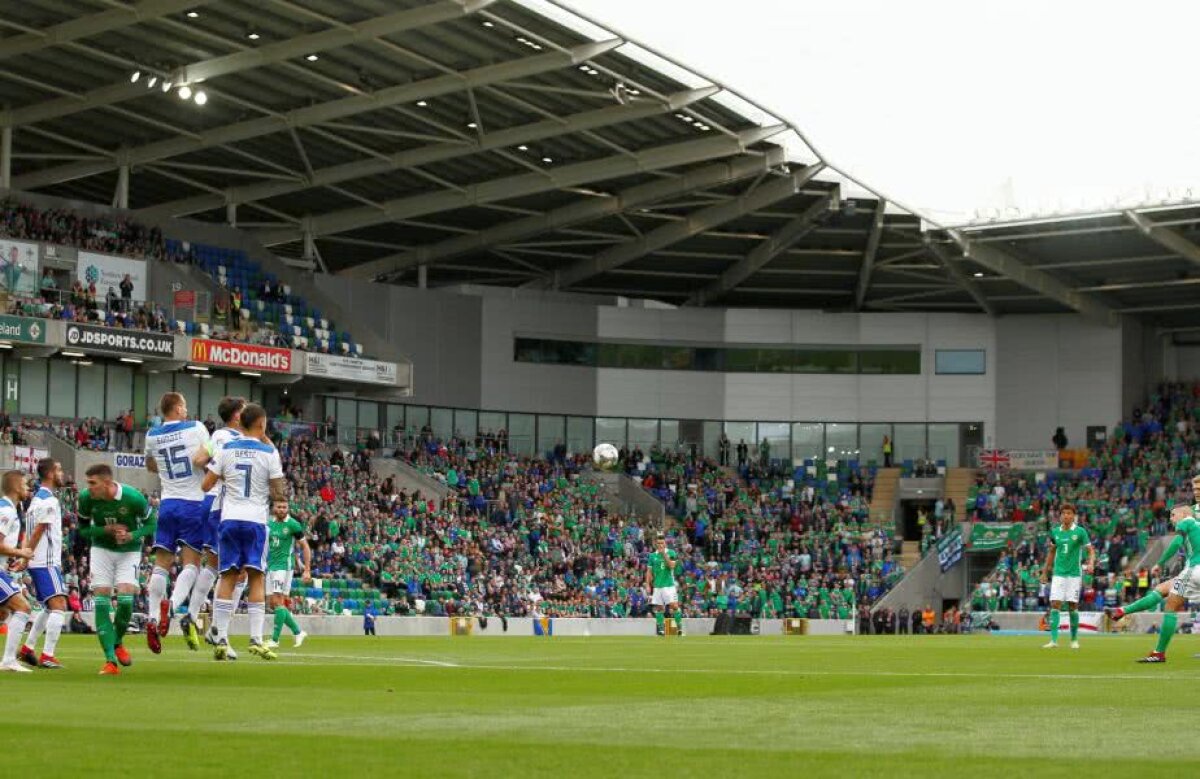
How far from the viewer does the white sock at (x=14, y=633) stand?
1666 cm

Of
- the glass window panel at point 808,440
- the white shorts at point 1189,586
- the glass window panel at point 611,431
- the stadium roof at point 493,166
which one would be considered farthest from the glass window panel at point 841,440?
the white shorts at point 1189,586

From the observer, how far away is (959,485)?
77688 millimetres

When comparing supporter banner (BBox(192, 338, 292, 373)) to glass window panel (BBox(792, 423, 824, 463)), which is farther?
glass window panel (BBox(792, 423, 824, 463))

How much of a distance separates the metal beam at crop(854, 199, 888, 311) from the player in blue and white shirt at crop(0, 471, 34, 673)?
4945 cm

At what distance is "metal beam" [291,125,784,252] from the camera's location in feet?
187

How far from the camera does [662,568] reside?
1658 inches

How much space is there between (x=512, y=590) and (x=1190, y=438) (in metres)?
30.7

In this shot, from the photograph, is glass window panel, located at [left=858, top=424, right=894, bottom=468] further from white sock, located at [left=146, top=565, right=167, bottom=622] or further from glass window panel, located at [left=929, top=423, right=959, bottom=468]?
white sock, located at [left=146, top=565, right=167, bottom=622]

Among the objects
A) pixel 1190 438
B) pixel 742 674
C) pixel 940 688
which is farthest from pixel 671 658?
pixel 1190 438

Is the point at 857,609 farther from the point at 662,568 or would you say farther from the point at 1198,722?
the point at 1198,722

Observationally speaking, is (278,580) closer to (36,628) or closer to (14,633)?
(36,628)

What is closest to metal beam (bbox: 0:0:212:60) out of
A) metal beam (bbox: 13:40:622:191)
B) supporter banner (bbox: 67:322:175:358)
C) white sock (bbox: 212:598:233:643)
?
metal beam (bbox: 13:40:622:191)

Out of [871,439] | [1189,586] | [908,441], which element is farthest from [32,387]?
[1189,586]

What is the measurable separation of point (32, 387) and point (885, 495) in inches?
1409
